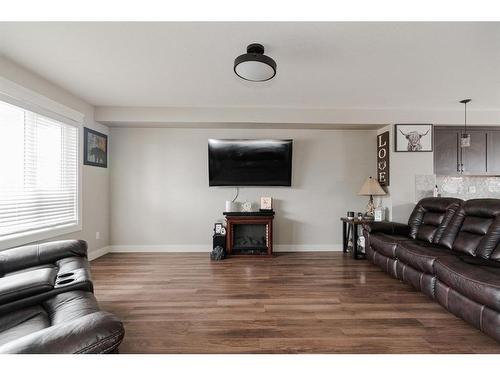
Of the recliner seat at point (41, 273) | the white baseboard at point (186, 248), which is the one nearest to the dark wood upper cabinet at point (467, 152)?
the white baseboard at point (186, 248)

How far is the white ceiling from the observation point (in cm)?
193

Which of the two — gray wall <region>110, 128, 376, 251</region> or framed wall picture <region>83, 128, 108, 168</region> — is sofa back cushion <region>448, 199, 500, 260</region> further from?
framed wall picture <region>83, 128, 108, 168</region>

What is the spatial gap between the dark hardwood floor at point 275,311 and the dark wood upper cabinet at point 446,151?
214cm

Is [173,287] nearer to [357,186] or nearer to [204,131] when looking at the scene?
[204,131]

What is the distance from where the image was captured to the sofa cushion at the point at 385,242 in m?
2.92

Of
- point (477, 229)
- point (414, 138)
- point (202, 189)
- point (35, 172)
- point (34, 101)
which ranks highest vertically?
point (34, 101)

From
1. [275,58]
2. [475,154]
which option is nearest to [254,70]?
[275,58]

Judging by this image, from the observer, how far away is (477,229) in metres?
2.56

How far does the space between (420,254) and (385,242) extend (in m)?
0.59

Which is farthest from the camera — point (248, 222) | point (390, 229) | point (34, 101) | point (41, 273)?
point (248, 222)

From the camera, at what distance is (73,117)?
335 cm

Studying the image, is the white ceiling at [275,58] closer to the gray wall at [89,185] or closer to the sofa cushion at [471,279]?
the gray wall at [89,185]

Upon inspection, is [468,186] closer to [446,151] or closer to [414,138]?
[446,151]
